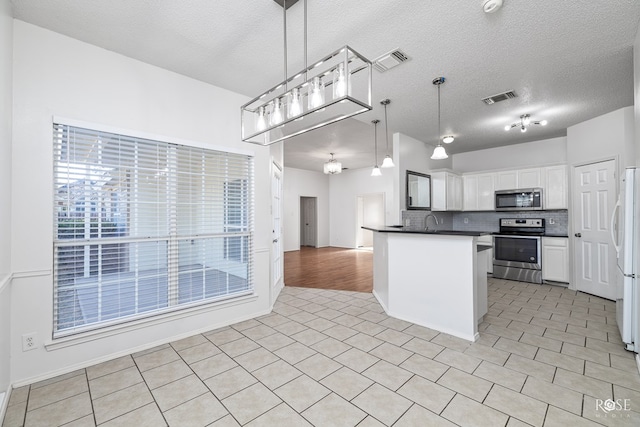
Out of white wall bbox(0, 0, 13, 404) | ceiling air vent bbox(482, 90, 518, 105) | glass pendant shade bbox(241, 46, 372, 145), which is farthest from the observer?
ceiling air vent bbox(482, 90, 518, 105)

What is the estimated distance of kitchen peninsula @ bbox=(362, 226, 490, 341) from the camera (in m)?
2.79

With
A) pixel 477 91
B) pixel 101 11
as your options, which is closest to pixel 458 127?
pixel 477 91

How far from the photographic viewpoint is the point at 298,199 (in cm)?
934

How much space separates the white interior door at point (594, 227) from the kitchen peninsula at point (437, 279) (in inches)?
95.1

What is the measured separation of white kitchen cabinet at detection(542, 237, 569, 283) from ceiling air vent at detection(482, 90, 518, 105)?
9.30 feet

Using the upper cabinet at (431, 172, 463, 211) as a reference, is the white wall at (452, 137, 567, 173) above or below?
above

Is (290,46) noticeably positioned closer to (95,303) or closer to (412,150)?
(95,303)

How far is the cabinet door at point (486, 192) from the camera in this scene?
226 inches

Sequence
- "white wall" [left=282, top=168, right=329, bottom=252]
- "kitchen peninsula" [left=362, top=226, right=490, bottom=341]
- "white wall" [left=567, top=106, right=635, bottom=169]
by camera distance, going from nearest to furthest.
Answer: "kitchen peninsula" [left=362, top=226, right=490, bottom=341]
"white wall" [left=567, top=106, right=635, bottom=169]
"white wall" [left=282, top=168, right=329, bottom=252]

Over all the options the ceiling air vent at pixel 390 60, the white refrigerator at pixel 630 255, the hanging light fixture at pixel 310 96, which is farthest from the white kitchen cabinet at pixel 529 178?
the hanging light fixture at pixel 310 96

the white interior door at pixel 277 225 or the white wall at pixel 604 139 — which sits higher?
the white wall at pixel 604 139

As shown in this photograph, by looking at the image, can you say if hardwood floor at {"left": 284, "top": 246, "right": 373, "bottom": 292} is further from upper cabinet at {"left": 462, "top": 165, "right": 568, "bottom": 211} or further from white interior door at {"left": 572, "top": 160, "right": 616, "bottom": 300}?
white interior door at {"left": 572, "top": 160, "right": 616, "bottom": 300}

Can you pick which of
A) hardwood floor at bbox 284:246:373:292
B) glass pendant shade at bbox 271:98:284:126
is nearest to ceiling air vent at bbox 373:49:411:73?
glass pendant shade at bbox 271:98:284:126

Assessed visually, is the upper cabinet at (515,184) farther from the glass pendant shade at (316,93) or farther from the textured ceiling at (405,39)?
the glass pendant shade at (316,93)
